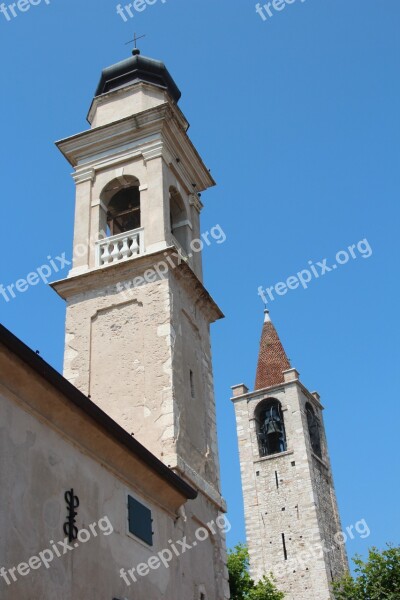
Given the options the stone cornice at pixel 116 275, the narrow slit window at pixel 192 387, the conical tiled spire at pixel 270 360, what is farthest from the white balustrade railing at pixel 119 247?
the conical tiled spire at pixel 270 360

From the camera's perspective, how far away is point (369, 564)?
26516 mm

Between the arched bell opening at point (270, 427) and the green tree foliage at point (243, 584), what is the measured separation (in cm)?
1746

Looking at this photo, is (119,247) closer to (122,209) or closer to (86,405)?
(122,209)

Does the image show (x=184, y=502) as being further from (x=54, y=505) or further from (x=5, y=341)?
(x=5, y=341)

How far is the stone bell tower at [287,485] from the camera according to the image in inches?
1590

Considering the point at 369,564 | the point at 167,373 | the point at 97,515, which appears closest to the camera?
the point at 97,515

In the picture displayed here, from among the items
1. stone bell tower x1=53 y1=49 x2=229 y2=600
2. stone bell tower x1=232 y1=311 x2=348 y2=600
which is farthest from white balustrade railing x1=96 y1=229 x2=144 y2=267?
stone bell tower x1=232 y1=311 x2=348 y2=600

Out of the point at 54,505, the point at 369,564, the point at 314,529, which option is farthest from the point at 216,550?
the point at 314,529

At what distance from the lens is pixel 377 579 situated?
26.1m

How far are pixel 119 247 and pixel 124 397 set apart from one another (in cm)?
338

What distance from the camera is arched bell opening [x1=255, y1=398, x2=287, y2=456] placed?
45.8 m

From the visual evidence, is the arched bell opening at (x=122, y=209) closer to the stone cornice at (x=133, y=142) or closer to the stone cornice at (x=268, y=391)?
the stone cornice at (x=133, y=142)

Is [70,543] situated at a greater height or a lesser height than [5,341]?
lesser

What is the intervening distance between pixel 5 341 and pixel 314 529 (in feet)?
118
